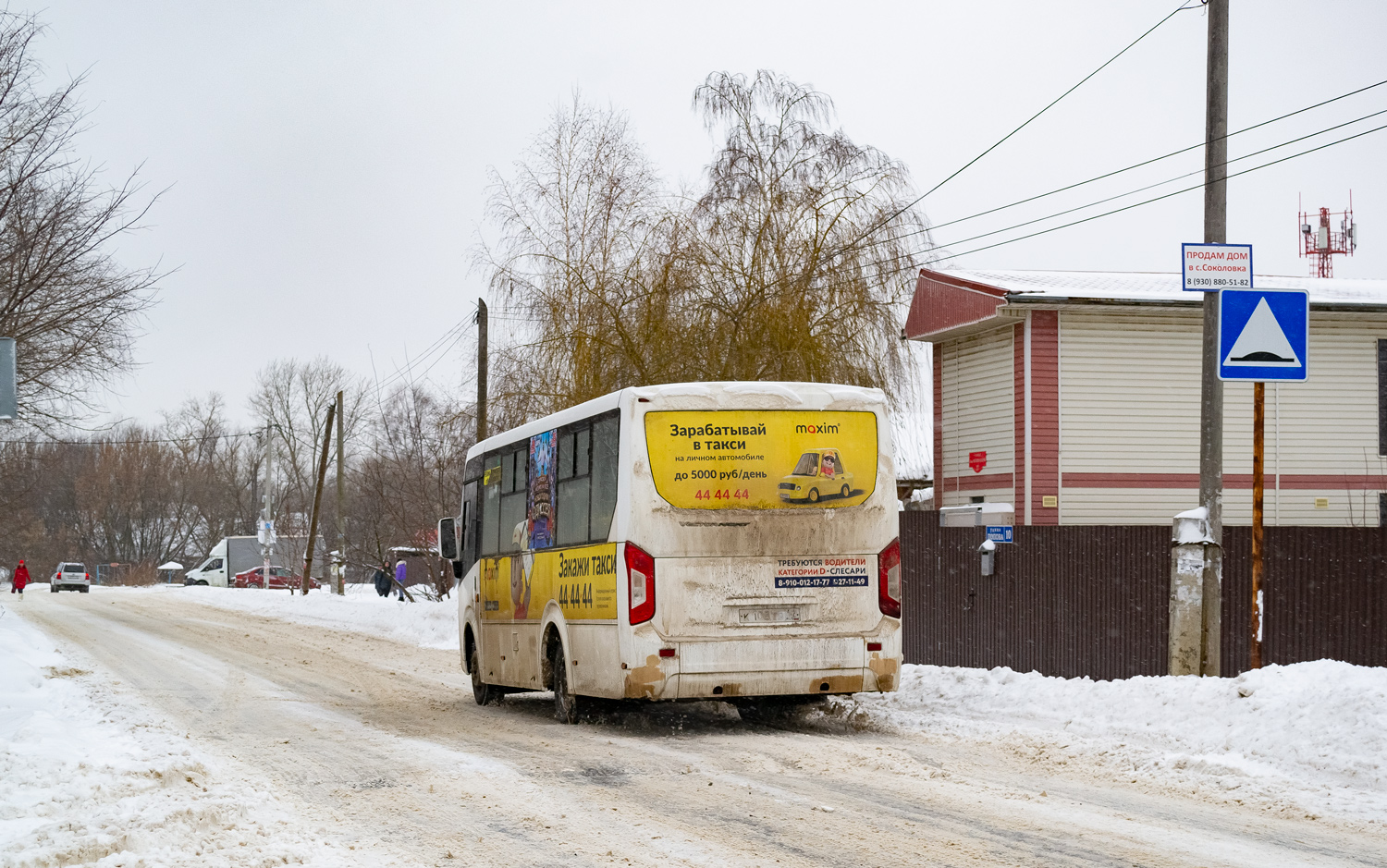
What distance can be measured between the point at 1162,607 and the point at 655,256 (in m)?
13.0

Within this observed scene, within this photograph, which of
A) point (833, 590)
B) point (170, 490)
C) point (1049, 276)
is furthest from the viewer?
point (170, 490)

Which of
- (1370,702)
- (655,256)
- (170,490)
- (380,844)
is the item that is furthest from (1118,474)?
(170,490)

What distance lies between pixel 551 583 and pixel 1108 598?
6.29m

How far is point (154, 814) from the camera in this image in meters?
7.55

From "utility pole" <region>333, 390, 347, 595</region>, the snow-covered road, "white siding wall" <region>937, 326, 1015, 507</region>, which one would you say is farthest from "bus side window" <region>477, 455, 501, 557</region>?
"utility pole" <region>333, 390, 347, 595</region>

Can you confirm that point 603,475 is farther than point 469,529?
No

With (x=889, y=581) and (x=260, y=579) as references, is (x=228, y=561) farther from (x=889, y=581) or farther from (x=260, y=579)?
Result: (x=889, y=581)

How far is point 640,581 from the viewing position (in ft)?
38.8

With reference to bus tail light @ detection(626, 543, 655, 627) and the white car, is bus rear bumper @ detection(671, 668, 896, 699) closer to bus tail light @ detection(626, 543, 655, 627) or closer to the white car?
bus tail light @ detection(626, 543, 655, 627)

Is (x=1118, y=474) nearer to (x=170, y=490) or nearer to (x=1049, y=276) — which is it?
(x=1049, y=276)

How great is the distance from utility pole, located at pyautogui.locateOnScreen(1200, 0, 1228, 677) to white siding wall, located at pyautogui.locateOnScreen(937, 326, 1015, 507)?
11448 mm

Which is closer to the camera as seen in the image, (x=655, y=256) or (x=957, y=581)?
(x=957, y=581)

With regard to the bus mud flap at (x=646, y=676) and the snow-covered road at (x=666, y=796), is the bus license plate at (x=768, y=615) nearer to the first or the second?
the bus mud flap at (x=646, y=676)

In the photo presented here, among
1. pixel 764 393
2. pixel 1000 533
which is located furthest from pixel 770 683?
pixel 1000 533
